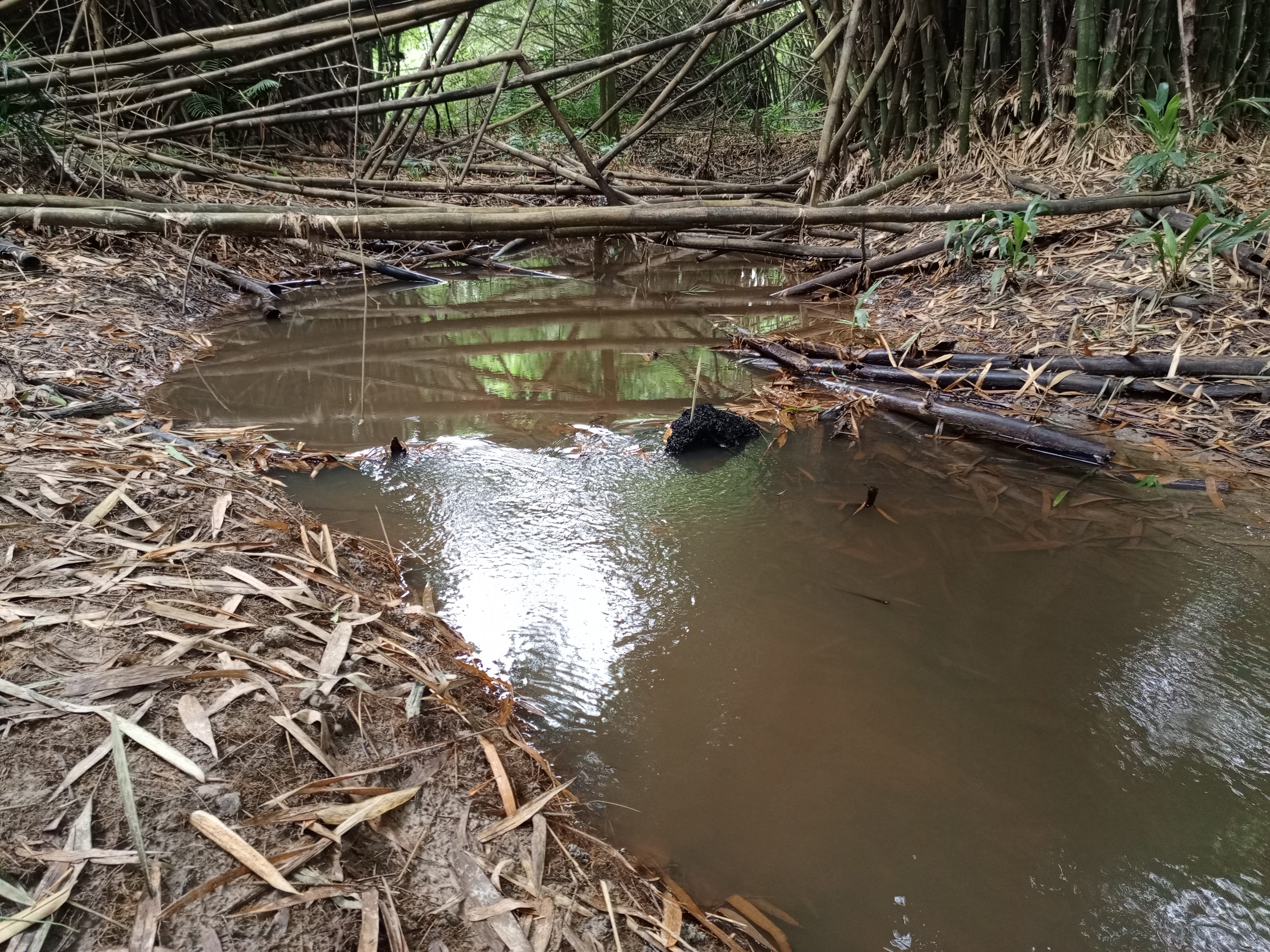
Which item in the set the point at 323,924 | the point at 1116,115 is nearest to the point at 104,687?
the point at 323,924

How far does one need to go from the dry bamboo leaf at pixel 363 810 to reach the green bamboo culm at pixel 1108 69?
18.8 feet

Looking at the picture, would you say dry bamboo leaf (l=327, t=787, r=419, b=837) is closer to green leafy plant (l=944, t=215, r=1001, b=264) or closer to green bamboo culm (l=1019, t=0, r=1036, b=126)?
green leafy plant (l=944, t=215, r=1001, b=264)

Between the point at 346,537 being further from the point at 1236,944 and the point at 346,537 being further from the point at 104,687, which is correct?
the point at 1236,944

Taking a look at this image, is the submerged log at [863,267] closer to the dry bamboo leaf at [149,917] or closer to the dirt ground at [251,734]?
the dirt ground at [251,734]

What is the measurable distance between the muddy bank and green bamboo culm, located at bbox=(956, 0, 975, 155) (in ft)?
18.8

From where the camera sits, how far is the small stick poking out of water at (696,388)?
2.83m

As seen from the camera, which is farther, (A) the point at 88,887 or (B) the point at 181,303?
(B) the point at 181,303

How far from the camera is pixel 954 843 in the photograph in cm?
125

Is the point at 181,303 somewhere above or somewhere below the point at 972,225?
below

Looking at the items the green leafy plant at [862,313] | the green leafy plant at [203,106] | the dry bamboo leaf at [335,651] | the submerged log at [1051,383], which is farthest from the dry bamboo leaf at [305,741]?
the green leafy plant at [203,106]

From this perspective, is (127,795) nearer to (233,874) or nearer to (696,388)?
(233,874)

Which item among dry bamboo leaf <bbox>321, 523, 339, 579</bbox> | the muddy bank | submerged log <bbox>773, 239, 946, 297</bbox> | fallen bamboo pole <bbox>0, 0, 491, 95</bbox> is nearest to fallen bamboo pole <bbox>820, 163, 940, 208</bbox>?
submerged log <bbox>773, 239, 946, 297</bbox>

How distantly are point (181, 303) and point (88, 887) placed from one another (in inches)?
184

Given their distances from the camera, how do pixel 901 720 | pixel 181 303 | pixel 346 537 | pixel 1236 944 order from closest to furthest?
pixel 1236 944 < pixel 901 720 < pixel 346 537 < pixel 181 303
